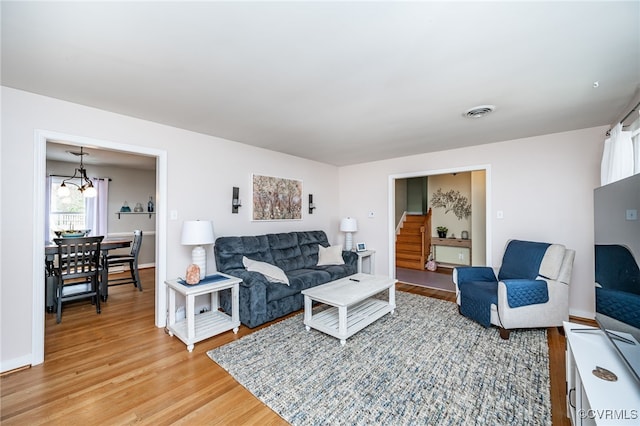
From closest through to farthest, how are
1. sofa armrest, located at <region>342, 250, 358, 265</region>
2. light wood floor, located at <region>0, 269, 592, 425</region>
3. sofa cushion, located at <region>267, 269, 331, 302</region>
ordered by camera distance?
light wood floor, located at <region>0, 269, 592, 425</region>
sofa cushion, located at <region>267, 269, 331, 302</region>
sofa armrest, located at <region>342, 250, 358, 265</region>

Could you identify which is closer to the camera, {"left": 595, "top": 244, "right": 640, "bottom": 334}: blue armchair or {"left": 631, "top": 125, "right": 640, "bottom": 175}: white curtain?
{"left": 595, "top": 244, "right": 640, "bottom": 334}: blue armchair

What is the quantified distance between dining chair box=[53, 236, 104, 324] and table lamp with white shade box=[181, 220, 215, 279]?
149 cm

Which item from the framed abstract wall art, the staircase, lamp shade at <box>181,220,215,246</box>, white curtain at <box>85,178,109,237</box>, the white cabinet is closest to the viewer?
the white cabinet

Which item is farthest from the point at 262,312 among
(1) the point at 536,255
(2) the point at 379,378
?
(1) the point at 536,255

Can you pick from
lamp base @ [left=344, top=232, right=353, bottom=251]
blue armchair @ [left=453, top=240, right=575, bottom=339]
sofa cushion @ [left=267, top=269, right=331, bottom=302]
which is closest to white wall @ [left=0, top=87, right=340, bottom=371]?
lamp base @ [left=344, top=232, right=353, bottom=251]

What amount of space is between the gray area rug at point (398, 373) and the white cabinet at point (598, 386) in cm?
43

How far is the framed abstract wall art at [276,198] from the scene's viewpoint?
4.08 meters

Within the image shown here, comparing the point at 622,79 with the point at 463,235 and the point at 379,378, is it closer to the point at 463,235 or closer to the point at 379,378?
the point at 379,378

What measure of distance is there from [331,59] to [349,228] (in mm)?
3523

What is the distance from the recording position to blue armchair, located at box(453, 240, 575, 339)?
2648mm

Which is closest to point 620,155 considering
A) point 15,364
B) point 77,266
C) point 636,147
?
point 636,147

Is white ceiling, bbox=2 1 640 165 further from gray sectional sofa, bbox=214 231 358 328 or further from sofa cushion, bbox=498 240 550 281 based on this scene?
gray sectional sofa, bbox=214 231 358 328

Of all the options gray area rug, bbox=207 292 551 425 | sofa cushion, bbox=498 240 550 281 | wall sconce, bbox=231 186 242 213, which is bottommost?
gray area rug, bbox=207 292 551 425

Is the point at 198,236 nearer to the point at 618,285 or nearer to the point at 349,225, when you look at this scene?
the point at 349,225
